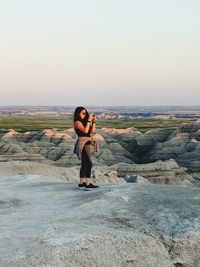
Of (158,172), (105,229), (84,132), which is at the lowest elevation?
(158,172)

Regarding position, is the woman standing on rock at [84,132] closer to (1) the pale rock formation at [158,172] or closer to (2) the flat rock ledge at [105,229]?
(2) the flat rock ledge at [105,229]

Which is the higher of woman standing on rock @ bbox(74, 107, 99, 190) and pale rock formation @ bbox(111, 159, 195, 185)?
woman standing on rock @ bbox(74, 107, 99, 190)

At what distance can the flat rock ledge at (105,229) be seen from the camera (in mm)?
7812

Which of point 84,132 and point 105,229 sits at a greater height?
point 84,132

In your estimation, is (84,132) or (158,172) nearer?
(84,132)

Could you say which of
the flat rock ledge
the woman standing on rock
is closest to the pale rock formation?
the woman standing on rock

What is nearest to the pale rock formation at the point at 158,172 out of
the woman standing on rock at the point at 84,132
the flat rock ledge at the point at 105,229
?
the woman standing on rock at the point at 84,132

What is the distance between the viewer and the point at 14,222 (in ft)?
30.2

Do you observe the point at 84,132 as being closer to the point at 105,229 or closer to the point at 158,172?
the point at 105,229

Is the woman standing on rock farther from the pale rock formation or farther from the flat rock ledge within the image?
the pale rock formation

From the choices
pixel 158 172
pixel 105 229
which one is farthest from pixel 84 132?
pixel 158 172

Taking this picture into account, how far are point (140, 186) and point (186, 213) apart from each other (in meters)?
2.38

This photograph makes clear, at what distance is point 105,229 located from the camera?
8594 millimetres

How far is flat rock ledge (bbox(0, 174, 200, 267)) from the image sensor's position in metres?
7.81
